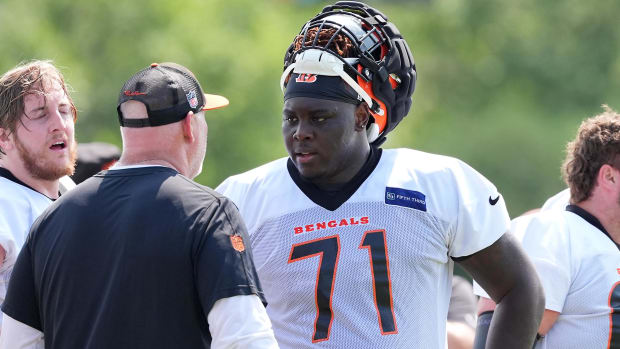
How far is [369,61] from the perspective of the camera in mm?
3658

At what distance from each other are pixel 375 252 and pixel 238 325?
2.51 feet

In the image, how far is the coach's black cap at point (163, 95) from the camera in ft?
10.4

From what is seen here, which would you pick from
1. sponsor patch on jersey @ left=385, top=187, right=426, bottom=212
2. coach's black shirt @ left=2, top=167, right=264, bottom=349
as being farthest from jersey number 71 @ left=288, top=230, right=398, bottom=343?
coach's black shirt @ left=2, top=167, right=264, bottom=349

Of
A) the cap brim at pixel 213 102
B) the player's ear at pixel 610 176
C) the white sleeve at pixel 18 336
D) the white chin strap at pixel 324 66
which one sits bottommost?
the white sleeve at pixel 18 336

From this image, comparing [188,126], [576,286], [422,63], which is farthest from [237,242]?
[422,63]

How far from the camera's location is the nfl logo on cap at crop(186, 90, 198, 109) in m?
3.25

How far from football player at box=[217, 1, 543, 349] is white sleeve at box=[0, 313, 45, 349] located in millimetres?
823

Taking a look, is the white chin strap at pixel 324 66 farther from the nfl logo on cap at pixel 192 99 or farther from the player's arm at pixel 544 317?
the player's arm at pixel 544 317

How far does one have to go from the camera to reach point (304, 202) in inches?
142

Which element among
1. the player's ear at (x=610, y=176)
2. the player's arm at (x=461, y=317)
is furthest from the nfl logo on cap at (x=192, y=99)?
the player's arm at (x=461, y=317)

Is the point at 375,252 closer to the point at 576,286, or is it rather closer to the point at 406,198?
the point at 406,198

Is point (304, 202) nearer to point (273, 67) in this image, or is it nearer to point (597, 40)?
point (273, 67)

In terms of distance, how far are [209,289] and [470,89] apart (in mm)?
32960

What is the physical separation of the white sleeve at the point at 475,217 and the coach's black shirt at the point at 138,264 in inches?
33.8
